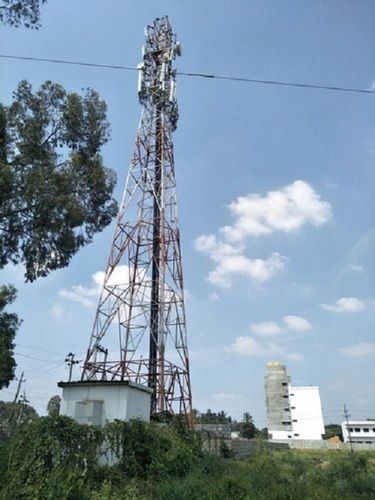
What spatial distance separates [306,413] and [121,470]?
67618 millimetres

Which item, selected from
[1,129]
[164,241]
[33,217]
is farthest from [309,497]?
[164,241]

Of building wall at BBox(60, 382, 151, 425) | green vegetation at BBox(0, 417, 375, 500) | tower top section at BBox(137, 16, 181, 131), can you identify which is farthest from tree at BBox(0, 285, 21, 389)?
tower top section at BBox(137, 16, 181, 131)

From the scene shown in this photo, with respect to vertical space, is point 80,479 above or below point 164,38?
below

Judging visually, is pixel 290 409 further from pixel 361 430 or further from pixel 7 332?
pixel 7 332

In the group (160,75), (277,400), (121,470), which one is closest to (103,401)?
(121,470)

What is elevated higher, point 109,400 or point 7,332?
point 7,332

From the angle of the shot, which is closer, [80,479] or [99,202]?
[80,479]

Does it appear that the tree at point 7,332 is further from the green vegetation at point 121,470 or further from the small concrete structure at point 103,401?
the green vegetation at point 121,470

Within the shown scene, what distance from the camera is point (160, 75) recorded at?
21.1 meters

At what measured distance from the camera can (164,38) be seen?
2233 cm

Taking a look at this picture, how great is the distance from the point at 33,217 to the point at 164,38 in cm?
1591

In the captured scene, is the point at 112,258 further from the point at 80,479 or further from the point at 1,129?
the point at 80,479

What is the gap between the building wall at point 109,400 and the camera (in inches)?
437

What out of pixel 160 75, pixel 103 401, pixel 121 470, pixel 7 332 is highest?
pixel 160 75
